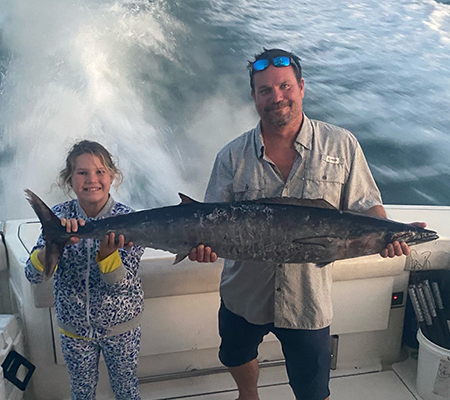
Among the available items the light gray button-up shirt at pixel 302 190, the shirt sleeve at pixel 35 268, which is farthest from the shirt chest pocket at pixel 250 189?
the shirt sleeve at pixel 35 268

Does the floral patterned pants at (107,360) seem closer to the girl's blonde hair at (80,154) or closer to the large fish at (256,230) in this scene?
the large fish at (256,230)

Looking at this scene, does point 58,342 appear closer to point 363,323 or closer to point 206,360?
point 206,360

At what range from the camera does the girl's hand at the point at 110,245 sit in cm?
141

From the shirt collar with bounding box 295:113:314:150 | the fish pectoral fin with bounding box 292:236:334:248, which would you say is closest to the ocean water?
the shirt collar with bounding box 295:113:314:150

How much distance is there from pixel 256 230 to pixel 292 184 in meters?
0.28

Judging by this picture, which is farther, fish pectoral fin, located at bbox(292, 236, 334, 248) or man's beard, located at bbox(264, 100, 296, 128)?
man's beard, located at bbox(264, 100, 296, 128)

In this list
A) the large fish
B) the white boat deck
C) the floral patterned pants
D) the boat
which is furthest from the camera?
the white boat deck

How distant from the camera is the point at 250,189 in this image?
1608mm

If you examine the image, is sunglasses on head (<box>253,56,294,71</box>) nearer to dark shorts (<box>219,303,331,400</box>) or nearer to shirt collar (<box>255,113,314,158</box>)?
shirt collar (<box>255,113,314,158</box>)

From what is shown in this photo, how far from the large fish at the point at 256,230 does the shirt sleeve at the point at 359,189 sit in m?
0.19

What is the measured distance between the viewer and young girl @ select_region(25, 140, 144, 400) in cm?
157

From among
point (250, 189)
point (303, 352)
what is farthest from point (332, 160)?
point (303, 352)

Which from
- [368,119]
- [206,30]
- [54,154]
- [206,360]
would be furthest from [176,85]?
[206,360]

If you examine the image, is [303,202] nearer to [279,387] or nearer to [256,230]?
Result: [256,230]
